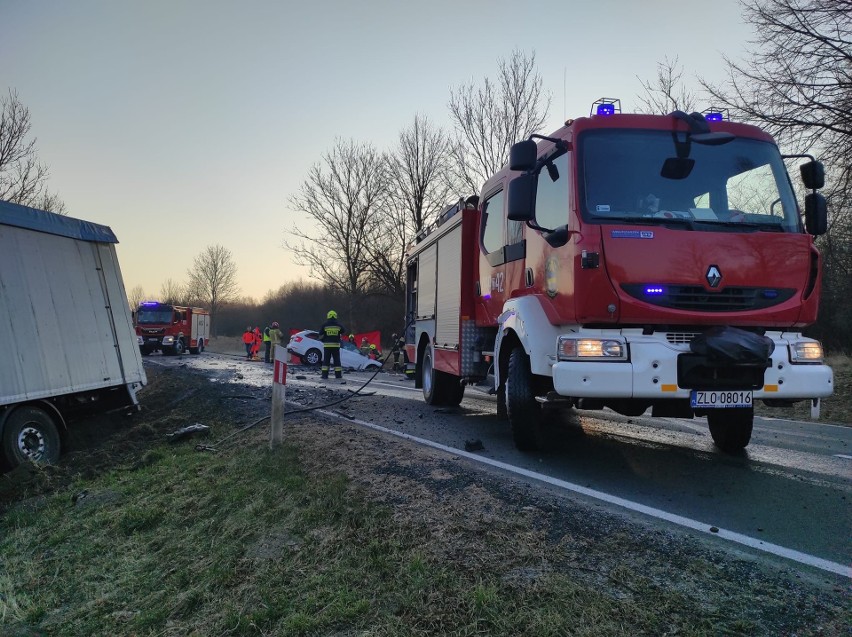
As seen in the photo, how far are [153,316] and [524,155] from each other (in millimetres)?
28689

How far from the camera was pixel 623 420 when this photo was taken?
842cm

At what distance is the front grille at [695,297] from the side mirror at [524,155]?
1404 millimetres

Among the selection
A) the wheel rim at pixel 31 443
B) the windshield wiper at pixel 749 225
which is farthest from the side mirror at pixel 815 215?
the wheel rim at pixel 31 443

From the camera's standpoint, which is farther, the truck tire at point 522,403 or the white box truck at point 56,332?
the white box truck at point 56,332

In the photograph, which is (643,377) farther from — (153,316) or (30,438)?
(153,316)

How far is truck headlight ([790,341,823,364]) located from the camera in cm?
473

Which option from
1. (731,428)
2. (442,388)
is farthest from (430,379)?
(731,428)

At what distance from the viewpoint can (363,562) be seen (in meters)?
3.21

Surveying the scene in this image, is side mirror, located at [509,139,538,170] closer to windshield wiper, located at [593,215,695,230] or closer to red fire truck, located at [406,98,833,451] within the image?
red fire truck, located at [406,98,833,451]

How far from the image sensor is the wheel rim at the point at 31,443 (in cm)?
681

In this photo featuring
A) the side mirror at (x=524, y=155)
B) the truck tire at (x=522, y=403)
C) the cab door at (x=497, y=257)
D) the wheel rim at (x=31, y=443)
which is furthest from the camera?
the wheel rim at (x=31, y=443)

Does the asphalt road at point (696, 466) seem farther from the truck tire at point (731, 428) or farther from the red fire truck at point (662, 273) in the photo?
the red fire truck at point (662, 273)

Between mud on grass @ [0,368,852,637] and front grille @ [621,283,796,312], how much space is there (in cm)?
170

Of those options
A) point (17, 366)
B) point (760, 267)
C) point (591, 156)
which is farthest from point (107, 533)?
point (760, 267)
